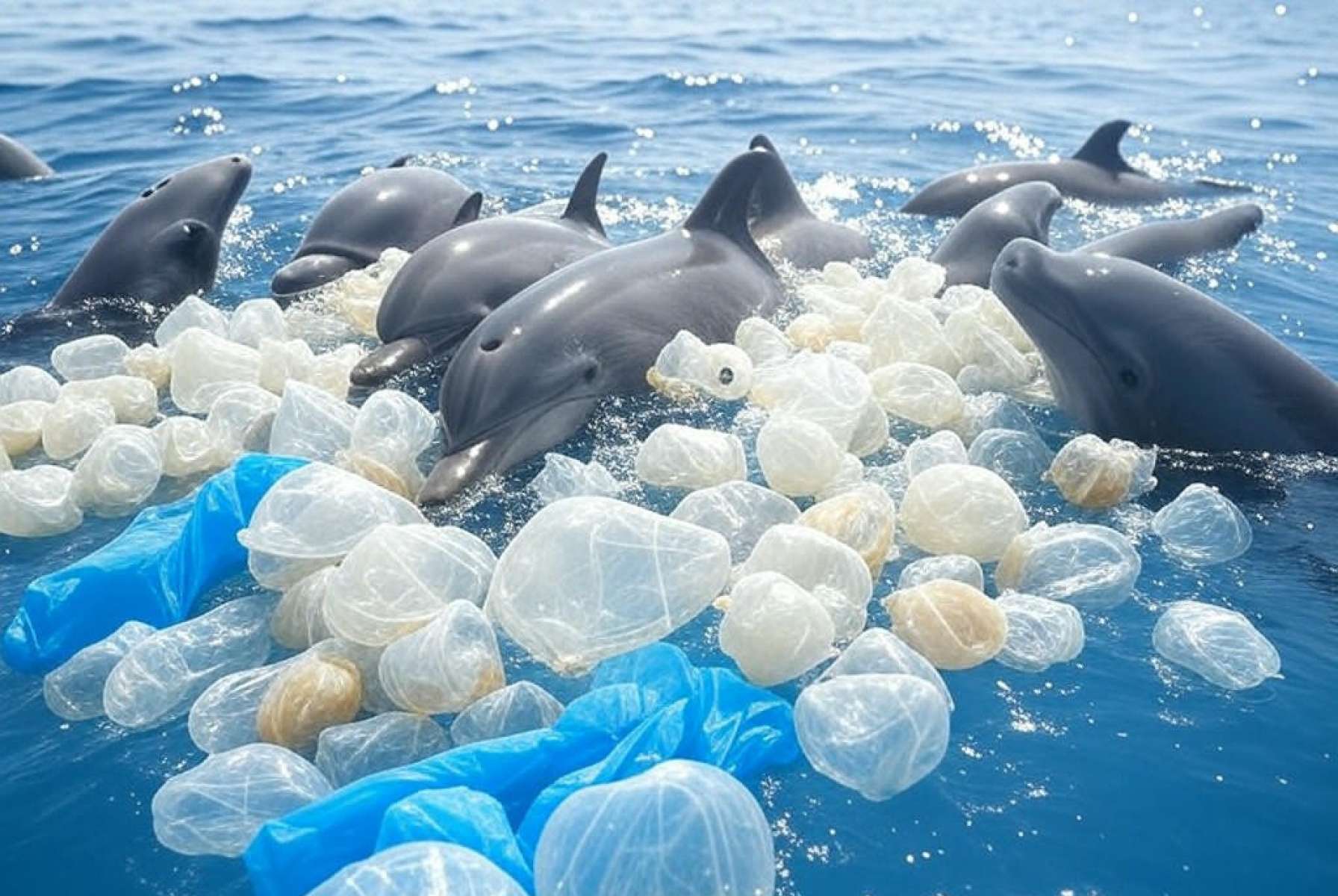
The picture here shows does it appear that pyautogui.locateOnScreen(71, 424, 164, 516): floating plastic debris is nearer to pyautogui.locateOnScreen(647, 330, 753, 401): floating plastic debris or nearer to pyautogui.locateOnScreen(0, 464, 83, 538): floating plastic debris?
pyautogui.locateOnScreen(0, 464, 83, 538): floating plastic debris

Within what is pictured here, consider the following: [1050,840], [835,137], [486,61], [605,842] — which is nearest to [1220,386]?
[1050,840]

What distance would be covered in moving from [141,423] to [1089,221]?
8300mm

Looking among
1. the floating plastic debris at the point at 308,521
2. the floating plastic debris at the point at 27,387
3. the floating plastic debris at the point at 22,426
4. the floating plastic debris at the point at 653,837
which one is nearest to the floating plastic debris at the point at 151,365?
the floating plastic debris at the point at 27,387

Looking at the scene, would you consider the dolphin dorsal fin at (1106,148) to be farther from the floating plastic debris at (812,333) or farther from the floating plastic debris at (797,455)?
the floating plastic debris at (797,455)

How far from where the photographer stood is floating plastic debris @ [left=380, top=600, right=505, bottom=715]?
3570 mm

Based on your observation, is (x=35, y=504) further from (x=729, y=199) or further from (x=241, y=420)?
(x=729, y=199)

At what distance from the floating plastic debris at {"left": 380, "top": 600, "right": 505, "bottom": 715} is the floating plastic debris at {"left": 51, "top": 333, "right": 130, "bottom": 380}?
3.78 meters

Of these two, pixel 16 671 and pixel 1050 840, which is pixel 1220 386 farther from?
pixel 16 671

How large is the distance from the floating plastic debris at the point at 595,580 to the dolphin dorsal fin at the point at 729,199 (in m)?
3.67

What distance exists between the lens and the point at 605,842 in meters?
2.68

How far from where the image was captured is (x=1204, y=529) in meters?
4.64

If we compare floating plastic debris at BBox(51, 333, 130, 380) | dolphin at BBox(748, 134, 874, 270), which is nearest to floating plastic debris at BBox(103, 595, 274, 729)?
floating plastic debris at BBox(51, 333, 130, 380)

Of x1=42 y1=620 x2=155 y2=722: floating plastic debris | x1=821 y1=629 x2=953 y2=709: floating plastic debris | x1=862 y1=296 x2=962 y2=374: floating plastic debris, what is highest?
x1=862 y1=296 x2=962 y2=374: floating plastic debris

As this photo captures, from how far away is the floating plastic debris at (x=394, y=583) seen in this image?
149 inches
